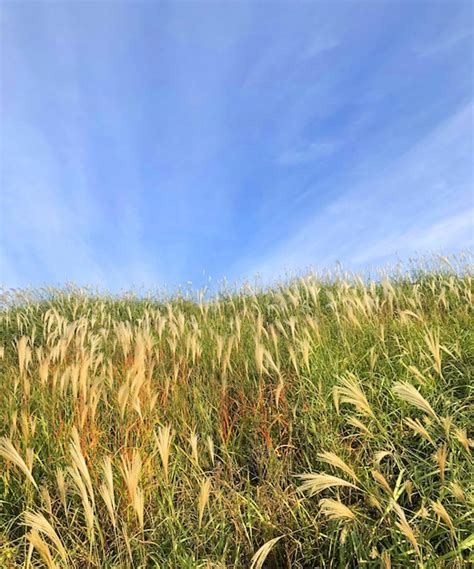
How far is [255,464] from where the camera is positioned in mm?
2654

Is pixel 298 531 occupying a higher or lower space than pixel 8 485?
lower

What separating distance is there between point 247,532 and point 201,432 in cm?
91

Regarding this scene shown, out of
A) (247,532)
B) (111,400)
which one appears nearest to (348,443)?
(247,532)

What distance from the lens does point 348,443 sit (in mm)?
2602

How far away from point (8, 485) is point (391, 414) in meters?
2.33

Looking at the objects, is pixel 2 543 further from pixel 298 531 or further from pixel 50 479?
pixel 298 531

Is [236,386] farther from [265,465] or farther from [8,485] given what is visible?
[8,485]

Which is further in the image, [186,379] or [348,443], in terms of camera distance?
[186,379]

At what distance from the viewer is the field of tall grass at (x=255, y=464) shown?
191 cm

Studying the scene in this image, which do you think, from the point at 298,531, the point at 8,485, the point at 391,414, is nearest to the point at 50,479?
the point at 8,485

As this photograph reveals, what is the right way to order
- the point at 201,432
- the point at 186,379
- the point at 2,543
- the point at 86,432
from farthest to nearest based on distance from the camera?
the point at 186,379 → the point at 201,432 → the point at 86,432 → the point at 2,543

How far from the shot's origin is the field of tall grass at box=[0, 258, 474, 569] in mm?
1909

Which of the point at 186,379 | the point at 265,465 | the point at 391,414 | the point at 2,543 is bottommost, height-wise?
the point at 2,543

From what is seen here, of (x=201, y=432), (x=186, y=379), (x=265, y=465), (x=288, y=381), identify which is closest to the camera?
(x=265, y=465)
